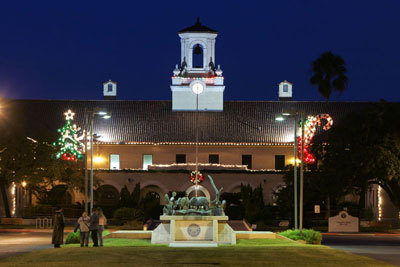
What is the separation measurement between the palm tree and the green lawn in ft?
176

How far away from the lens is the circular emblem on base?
32094 mm

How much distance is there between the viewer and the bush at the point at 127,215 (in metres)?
52.5

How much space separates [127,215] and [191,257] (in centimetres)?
2965

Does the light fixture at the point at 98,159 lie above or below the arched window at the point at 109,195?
above

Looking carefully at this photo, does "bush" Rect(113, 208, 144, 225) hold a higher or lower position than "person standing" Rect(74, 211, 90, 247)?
lower

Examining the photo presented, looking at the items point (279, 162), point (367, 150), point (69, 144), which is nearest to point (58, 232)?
point (367, 150)

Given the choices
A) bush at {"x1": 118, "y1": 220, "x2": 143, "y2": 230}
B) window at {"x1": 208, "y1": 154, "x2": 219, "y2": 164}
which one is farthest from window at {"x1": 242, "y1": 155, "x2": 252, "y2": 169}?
bush at {"x1": 118, "y1": 220, "x2": 143, "y2": 230}

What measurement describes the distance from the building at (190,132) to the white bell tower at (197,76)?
9 centimetres

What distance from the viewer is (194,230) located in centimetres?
3212

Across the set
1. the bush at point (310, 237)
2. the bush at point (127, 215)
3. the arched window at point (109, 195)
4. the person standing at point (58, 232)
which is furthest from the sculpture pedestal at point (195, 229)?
the arched window at point (109, 195)

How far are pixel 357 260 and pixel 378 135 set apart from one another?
3129cm

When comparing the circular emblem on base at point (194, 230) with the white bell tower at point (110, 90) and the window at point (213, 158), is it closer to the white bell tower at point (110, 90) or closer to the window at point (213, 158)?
the window at point (213, 158)

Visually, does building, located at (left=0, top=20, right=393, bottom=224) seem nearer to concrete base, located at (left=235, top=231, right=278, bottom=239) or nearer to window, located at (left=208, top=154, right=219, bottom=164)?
window, located at (left=208, top=154, right=219, bottom=164)

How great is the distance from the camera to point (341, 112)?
74812 mm
